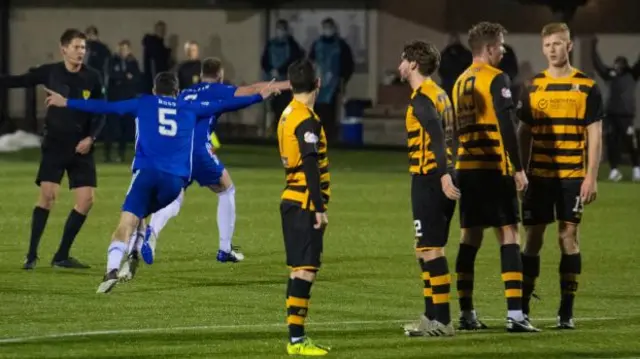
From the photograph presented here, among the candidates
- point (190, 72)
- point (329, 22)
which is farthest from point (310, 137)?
point (329, 22)

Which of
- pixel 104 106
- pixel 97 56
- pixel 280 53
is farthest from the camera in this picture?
pixel 280 53

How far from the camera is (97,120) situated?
16.0m

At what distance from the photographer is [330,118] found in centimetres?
3653

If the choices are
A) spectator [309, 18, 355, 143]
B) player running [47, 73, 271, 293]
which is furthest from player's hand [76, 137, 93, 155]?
spectator [309, 18, 355, 143]

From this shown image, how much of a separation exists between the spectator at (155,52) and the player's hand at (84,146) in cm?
1957

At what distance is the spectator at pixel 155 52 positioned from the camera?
116 ft

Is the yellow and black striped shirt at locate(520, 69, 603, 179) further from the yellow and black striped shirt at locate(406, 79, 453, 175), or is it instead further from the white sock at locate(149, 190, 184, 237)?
the white sock at locate(149, 190, 184, 237)

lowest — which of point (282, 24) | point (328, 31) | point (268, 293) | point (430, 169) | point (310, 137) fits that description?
point (268, 293)

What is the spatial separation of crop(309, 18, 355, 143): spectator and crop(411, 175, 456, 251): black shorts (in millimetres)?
23152

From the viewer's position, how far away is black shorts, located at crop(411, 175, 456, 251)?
11.3 metres

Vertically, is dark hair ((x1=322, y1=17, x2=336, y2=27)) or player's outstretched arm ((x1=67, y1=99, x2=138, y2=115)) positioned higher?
dark hair ((x1=322, y1=17, x2=336, y2=27))

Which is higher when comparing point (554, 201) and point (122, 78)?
point (122, 78)

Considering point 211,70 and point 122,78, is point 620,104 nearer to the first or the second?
point 122,78

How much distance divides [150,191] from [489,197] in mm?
3592
